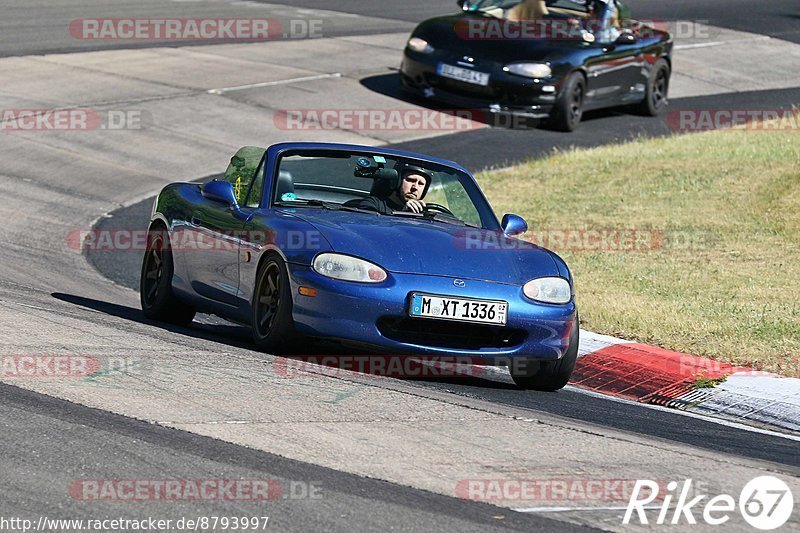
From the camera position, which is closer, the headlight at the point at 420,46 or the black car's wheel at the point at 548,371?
the black car's wheel at the point at 548,371

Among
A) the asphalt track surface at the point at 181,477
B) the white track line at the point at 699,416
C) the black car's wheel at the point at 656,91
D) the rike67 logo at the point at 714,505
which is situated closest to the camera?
the asphalt track surface at the point at 181,477

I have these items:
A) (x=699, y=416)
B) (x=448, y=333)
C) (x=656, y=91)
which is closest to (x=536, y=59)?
(x=656, y=91)

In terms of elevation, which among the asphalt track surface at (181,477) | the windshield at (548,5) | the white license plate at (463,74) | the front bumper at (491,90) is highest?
the asphalt track surface at (181,477)

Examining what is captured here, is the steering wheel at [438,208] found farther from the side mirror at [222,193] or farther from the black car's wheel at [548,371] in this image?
the black car's wheel at [548,371]

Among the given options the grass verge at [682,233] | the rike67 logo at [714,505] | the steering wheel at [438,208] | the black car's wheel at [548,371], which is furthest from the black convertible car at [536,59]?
the rike67 logo at [714,505]

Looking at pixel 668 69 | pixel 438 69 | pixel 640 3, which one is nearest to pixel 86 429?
pixel 438 69

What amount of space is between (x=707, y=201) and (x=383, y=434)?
977 centimetres

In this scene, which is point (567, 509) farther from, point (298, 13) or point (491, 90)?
point (298, 13)

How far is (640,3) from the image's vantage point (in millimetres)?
34219

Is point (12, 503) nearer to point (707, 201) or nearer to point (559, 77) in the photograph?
point (707, 201)

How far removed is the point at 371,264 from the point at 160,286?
8.42 ft

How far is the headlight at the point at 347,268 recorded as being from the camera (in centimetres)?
797

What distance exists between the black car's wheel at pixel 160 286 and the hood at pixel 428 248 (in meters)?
1.52

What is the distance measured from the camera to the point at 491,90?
19.6 metres
